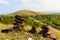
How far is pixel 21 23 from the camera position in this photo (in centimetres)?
2769

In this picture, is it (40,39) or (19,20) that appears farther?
(19,20)

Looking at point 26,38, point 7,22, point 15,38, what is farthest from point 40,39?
point 7,22

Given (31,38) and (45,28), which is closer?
(31,38)

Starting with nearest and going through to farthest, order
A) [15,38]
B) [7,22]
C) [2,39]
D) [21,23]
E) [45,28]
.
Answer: [2,39]
[15,38]
[45,28]
[21,23]
[7,22]

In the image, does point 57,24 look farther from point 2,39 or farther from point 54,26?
point 2,39

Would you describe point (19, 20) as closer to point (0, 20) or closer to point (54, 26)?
point (0, 20)

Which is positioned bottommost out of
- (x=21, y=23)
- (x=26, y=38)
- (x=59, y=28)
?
(x=59, y=28)

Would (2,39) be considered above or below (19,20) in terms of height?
above

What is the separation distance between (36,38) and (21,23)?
1293 cm

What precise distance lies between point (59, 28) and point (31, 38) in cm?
6454

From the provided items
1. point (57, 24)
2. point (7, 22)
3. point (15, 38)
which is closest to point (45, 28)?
point (15, 38)

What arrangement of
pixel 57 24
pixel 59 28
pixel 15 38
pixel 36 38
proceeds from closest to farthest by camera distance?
pixel 15 38 < pixel 36 38 < pixel 59 28 < pixel 57 24

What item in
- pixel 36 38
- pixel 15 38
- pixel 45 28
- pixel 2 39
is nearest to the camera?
pixel 2 39

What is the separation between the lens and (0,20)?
70.8m
